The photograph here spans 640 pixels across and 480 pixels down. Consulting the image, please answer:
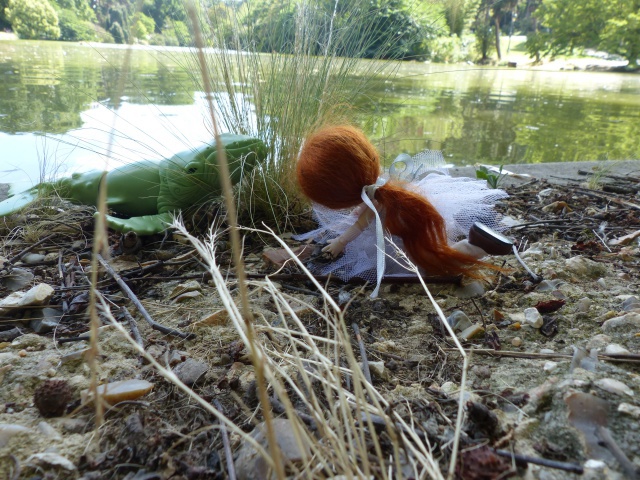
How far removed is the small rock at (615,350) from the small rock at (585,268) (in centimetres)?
44

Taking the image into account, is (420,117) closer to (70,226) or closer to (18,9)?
(70,226)

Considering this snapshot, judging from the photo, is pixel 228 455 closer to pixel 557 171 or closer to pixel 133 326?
pixel 133 326

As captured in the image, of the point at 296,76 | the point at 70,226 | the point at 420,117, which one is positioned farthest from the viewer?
the point at 420,117

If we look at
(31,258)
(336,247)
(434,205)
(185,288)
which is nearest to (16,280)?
(31,258)

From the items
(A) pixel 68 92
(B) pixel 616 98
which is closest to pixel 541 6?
(B) pixel 616 98

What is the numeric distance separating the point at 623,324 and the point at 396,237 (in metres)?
0.57

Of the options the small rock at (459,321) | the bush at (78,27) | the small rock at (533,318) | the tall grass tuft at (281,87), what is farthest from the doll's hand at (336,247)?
the bush at (78,27)

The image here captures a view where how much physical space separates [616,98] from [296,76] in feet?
26.7

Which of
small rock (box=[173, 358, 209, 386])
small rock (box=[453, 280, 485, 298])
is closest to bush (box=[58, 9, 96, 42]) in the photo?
small rock (box=[173, 358, 209, 386])

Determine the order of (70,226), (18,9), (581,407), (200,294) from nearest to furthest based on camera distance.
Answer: (581,407)
(200,294)
(70,226)
(18,9)

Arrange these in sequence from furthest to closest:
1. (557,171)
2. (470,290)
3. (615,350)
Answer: (557,171)
(470,290)
(615,350)

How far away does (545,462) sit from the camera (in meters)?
0.62

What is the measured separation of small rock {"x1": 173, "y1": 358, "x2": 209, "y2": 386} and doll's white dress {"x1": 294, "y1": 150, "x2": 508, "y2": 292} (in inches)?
18.6

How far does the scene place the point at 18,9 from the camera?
25.5 ft
